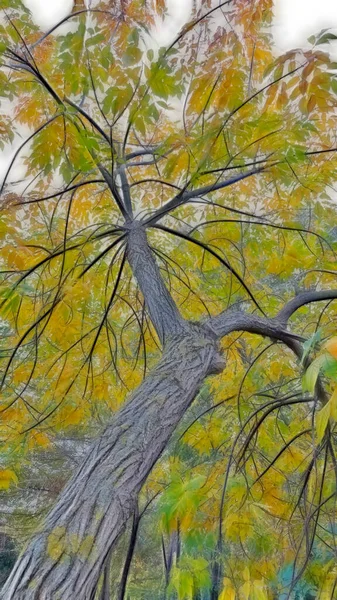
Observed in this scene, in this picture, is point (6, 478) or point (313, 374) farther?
point (6, 478)

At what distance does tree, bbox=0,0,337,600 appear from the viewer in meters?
1.03

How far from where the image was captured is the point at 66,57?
1486 mm

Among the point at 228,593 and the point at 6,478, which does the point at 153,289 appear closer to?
the point at 228,593

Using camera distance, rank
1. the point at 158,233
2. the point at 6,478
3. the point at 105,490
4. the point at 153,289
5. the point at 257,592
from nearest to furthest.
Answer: the point at 105,490 < the point at 257,592 < the point at 153,289 < the point at 6,478 < the point at 158,233

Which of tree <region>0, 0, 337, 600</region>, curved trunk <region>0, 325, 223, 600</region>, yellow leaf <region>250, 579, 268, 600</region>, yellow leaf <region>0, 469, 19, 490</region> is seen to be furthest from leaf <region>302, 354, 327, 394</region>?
yellow leaf <region>0, 469, 19, 490</region>

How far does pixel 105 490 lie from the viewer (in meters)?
0.98

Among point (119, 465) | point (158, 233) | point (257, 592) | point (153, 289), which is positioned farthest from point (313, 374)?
point (158, 233)

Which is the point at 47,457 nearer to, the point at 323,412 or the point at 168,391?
the point at 168,391

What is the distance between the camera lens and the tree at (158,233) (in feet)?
3.38

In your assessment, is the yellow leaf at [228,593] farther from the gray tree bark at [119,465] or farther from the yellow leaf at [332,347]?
the yellow leaf at [332,347]

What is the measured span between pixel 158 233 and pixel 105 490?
2.20 metres

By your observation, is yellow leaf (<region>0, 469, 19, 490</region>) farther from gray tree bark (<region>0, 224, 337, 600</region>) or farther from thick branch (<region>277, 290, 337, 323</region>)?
thick branch (<region>277, 290, 337, 323</region>)

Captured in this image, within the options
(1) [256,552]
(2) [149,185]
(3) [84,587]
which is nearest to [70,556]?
(3) [84,587]

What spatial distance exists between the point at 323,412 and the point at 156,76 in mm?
1242
